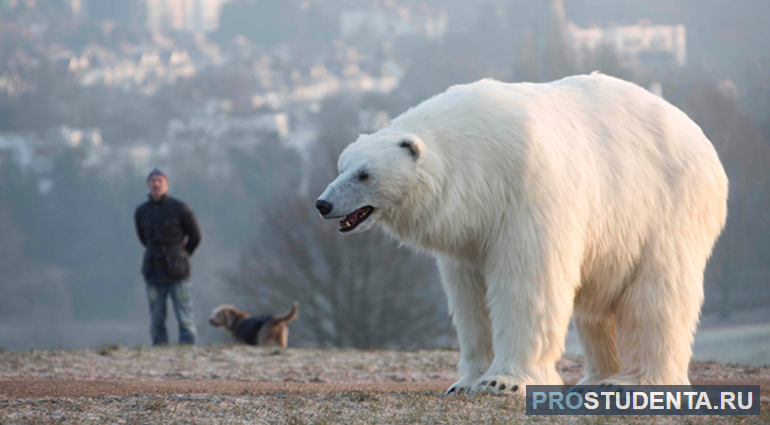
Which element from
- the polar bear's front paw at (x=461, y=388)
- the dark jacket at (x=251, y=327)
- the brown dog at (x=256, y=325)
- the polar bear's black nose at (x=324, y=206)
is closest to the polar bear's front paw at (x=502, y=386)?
the polar bear's front paw at (x=461, y=388)

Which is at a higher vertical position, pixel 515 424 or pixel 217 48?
pixel 217 48

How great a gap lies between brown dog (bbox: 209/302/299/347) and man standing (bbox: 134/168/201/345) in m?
2.11

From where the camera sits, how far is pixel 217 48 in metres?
200

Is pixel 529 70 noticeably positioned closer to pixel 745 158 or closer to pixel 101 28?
pixel 745 158

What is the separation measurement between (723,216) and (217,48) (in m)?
201

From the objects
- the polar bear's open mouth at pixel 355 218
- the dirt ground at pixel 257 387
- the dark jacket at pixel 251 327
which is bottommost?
the dirt ground at pixel 257 387

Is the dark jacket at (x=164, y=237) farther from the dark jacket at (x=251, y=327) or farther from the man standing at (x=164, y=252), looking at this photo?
the dark jacket at (x=251, y=327)

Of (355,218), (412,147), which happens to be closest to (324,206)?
(355,218)

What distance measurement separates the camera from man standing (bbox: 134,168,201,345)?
34.1 feet

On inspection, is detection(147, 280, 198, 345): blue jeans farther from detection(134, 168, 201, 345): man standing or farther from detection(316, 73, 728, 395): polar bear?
detection(316, 73, 728, 395): polar bear

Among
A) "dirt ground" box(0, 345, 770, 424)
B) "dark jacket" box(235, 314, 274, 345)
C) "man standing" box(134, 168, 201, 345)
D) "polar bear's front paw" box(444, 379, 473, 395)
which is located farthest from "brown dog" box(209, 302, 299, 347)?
"polar bear's front paw" box(444, 379, 473, 395)

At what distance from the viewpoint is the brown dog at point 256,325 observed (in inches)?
501

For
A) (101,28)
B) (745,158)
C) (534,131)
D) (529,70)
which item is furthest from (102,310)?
(101,28)

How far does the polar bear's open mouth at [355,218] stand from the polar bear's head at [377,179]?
1 centimetres
